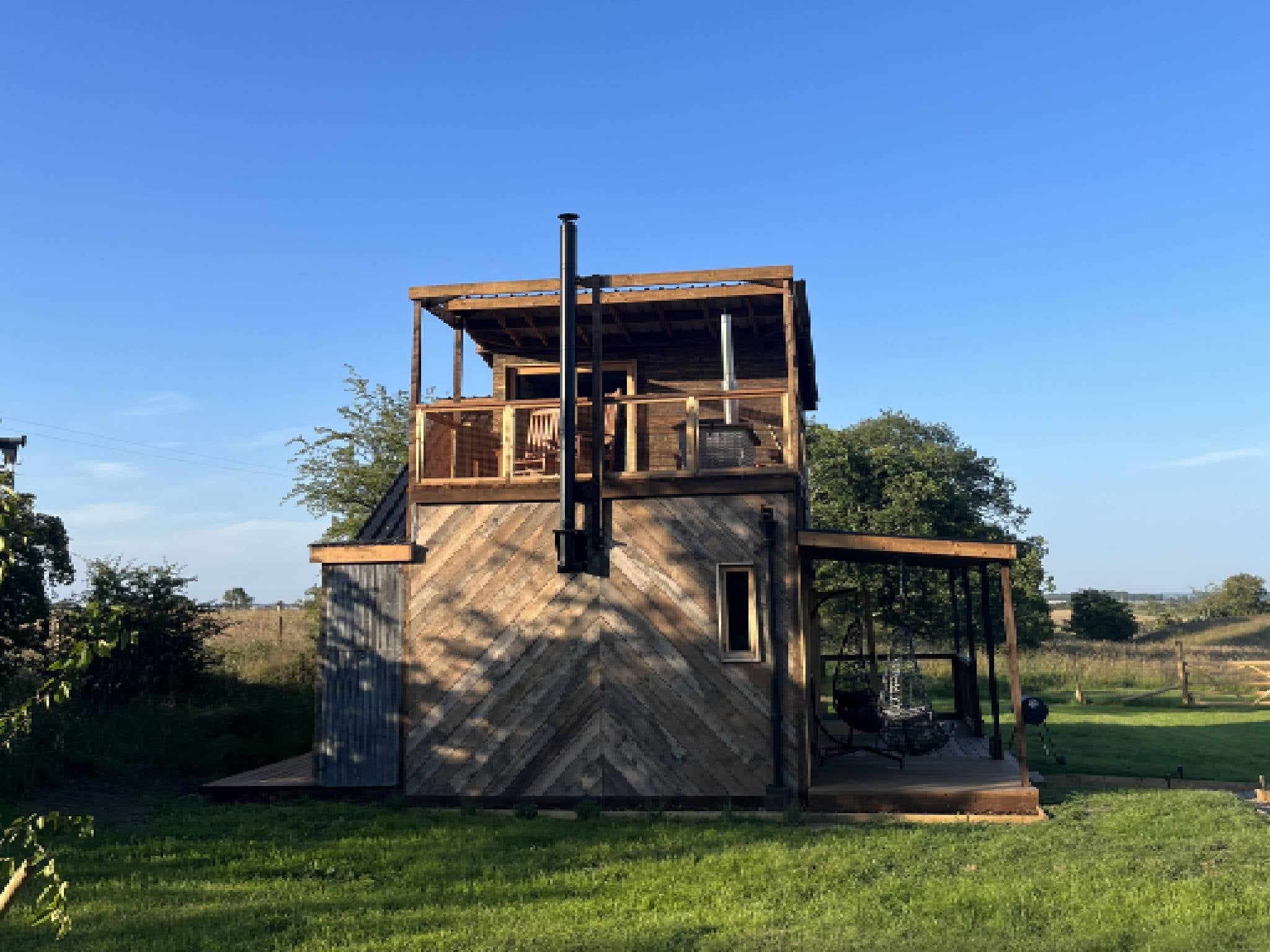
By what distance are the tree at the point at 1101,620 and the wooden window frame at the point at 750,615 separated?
36.7m

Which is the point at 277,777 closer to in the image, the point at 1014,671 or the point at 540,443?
the point at 540,443

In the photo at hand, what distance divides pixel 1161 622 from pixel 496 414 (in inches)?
2164

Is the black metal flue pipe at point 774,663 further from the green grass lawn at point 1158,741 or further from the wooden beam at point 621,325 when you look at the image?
the green grass lawn at point 1158,741

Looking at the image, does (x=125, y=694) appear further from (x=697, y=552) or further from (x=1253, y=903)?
(x=1253, y=903)

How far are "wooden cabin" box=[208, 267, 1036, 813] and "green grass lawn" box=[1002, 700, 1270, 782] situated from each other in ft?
9.22

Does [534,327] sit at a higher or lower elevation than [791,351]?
higher

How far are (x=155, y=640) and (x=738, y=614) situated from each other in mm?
9971

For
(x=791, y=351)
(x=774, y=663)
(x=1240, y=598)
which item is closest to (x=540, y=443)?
(x=791, y=351)

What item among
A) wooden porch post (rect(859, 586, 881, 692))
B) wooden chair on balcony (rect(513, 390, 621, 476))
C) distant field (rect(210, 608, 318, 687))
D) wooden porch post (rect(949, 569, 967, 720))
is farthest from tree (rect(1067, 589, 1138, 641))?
wooden chair on balcony (rect(513, 390, 621, 476))

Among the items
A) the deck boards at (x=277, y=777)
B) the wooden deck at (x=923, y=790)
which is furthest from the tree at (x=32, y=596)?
the wooden deck at (x=923, y=790)

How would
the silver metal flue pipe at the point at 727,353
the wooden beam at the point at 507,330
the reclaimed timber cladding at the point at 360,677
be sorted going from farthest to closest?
1. the wooden beam at the point at 507,330
2. the silver metal flue pipe at the point at 727,353
3. the reclaimed timber cladding at the point at 360,677

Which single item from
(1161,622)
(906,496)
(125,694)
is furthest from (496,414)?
(1161,622)

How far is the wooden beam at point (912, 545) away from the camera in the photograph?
10.1 metres

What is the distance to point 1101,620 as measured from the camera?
41719 mm
